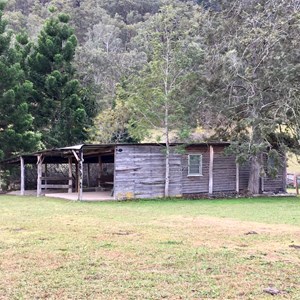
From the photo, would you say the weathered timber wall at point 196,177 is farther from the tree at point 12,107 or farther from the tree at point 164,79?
the tree at point 12,107

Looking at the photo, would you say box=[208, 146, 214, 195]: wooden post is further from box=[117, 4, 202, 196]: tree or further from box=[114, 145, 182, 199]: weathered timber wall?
box=[117, 4, 202, 196]: tree

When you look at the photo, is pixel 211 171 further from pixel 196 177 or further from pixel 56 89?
pixel 56 89

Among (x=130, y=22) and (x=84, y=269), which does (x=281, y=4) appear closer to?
(x=84, y=269)

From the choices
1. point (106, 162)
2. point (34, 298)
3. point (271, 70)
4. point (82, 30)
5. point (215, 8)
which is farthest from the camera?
point (82, 30)

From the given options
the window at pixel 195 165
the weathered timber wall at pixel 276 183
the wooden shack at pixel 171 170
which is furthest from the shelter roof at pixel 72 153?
the weathered timber wall at pixel 276 183

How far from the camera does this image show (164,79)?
20.6 meters

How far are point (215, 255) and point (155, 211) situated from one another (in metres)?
7.46

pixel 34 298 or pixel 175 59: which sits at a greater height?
pixel 175 59

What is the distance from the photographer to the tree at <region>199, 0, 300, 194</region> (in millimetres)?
19062

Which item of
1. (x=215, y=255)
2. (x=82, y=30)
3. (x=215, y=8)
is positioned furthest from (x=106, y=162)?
(x=82, y=30)

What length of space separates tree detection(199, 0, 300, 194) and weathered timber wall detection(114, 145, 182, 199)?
3.08 meters

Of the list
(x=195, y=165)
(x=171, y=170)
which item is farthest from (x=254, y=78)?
(x=171, y=170)

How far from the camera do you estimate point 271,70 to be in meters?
19.3

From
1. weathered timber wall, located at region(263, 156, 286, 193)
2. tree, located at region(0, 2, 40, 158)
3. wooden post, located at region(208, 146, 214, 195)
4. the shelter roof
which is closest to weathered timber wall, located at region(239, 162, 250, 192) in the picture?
weathered timber wall, located at region(263, 156, 286, 193)
